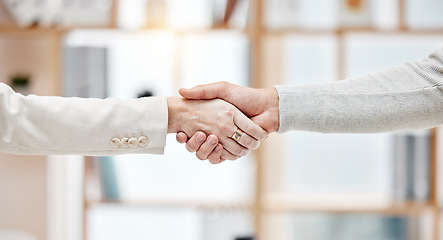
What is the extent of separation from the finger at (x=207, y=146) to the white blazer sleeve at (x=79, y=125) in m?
0.17

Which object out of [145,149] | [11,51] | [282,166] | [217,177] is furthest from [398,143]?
[11,51]

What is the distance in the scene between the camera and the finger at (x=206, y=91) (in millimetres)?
1543

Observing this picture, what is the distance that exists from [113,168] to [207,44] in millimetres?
736

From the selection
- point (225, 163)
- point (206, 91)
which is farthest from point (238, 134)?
point (225, 163)

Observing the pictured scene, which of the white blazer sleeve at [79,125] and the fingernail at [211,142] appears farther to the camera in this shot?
the fingernail at [211,142]

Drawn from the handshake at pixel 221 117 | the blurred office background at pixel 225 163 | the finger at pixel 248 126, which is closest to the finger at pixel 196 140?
the handshake at pixel 221 117

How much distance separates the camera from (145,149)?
1440mm

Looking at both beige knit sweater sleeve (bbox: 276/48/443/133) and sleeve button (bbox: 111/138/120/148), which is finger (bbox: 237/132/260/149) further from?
sleeve button (bbox: 111/138/120/148)

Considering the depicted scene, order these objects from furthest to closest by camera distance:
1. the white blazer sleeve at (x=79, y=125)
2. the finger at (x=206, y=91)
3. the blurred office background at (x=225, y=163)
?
1. the blurred office background at (x=225, y=163)
2. the finger at (x=206, y=91)
3. the white blazer sleeve at (x=79, y=125)

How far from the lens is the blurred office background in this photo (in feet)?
7.57

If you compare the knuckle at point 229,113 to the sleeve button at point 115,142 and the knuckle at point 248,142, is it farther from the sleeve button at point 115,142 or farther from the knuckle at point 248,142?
the sleeve button at point 115,142

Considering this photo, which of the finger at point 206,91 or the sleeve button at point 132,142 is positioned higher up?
the finger at point 206,91

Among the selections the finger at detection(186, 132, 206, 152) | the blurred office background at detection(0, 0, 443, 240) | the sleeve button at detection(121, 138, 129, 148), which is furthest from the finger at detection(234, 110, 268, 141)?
the blurred office background at detection(0, 0, 443, 240)

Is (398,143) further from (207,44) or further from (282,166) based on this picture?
(207,44)
